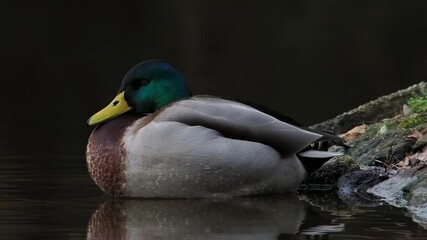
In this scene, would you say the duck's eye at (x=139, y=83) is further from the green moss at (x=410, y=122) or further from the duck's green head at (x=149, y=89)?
the green moss at (x=410, y=122)

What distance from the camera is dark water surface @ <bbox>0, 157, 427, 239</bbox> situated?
7.32 m

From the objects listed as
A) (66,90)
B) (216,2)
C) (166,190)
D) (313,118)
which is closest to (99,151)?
(166,190)

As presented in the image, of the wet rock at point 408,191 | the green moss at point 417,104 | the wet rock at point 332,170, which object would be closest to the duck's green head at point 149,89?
the wet rock at point 332,170

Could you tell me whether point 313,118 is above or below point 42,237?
above

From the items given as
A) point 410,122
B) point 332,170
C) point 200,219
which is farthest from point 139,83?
→ point 410,122

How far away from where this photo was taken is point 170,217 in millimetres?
8086

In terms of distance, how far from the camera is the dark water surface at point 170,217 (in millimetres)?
7320

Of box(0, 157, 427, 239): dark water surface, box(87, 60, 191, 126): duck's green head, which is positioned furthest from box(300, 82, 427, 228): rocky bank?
box(87, 60, 191, 126): duck's green head

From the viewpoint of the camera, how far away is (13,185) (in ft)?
30.0

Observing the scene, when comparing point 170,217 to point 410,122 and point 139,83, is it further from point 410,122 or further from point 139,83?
point 410,122

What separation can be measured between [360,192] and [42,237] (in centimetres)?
265

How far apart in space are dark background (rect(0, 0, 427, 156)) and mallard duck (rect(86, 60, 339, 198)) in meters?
2.37

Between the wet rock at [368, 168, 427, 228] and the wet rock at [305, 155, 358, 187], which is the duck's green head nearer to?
the wet rock at [305, 155, 358, 187]

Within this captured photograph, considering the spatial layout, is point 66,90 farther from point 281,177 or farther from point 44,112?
point 281,177
